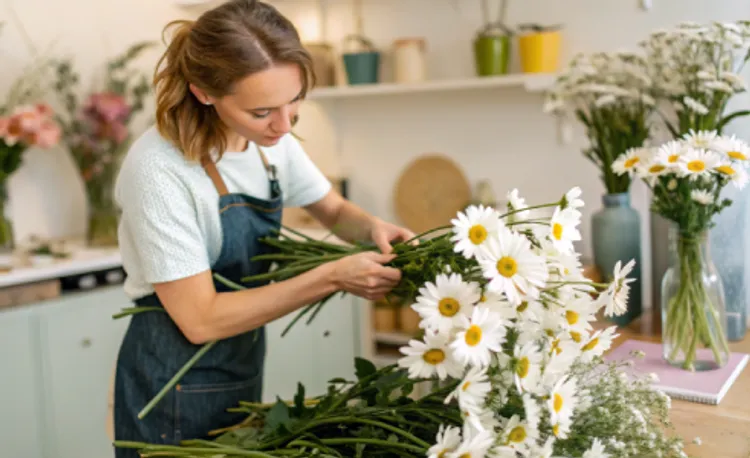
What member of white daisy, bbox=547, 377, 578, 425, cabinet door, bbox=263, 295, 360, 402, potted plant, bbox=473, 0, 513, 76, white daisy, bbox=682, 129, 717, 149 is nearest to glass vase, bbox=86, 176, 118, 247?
cabinet door, bbox=263, 295, 360, 402

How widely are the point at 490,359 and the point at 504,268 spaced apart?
12 cm

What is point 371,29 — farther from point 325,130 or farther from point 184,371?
point 184,371

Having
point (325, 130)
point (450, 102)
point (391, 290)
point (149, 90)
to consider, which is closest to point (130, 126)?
point (149, 90)

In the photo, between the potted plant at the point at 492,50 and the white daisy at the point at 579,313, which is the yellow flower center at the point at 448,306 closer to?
the white daisy at the point at 579,313

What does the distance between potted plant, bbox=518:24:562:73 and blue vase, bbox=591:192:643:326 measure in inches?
41.0

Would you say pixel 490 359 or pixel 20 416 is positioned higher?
pixel 490 359

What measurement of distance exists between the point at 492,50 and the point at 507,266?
2.28 metres

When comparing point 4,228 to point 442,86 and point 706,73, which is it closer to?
point 442,86

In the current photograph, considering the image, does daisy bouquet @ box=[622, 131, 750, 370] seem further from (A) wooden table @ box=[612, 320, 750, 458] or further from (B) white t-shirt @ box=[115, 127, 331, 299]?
(B) white t-shirt @ box=[115, 127, 331, 299]

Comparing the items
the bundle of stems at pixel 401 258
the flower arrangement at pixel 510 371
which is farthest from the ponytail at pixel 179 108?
the flower arrangement at pixel 510 371

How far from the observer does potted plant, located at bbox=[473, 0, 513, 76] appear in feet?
10.3

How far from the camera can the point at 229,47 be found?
4.80 feet

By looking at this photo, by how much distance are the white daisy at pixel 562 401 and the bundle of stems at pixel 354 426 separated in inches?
7.2

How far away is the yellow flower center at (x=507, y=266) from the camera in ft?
3.36
